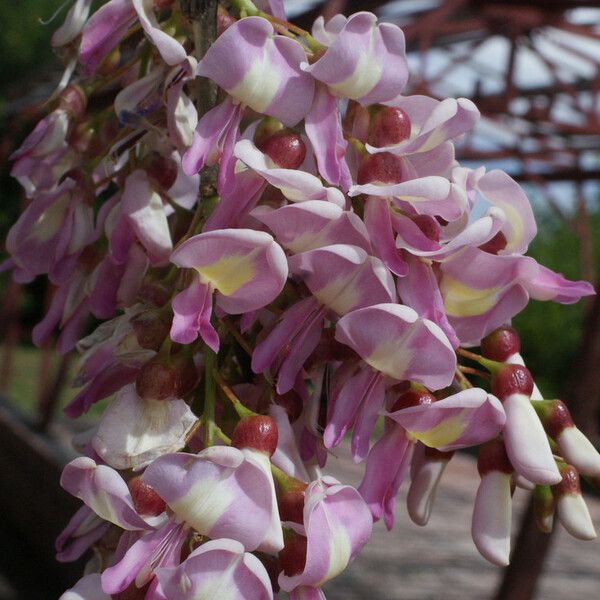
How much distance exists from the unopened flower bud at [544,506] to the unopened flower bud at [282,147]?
127 mm

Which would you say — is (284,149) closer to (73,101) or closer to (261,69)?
(261,69)

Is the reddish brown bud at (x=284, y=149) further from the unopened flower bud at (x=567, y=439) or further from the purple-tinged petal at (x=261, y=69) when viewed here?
the unopened flower bud at (x=567, y=439)

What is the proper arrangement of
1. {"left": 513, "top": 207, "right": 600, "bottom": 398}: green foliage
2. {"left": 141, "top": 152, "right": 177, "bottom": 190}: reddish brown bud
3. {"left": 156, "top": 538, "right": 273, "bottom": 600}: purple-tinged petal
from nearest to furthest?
1. {"left": 156, "top": 538, "right": 273, "bottom": 600}: purple-tinged petal
2. {"left": 141, "top": 152, "right": 177, "bottom": 190}: reddish brown bud
3. {"left": 513, "top": 207, "right": 600, "bottom": 398}: green foliage

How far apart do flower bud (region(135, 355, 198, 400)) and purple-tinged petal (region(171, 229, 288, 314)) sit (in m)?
0.02

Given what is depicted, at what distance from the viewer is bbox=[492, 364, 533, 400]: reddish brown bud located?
0.28 m

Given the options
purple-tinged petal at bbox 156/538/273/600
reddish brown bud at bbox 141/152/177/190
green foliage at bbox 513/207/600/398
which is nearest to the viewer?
purple-tinged petal at bbox 156/538/273/600

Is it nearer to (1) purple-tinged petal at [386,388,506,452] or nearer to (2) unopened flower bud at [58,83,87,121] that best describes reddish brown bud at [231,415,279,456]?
(1) purple-tinged petal at [386,388,506,452]

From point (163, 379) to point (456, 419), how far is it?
9cm

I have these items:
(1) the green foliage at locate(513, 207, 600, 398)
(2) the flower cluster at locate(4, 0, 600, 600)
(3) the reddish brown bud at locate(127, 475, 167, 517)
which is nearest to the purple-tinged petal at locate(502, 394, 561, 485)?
(2) the flower cluster at locate(4, 0, 600, 600)

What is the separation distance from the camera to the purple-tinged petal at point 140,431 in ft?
0.83

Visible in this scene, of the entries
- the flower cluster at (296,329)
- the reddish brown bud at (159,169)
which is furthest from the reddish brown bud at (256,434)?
the reddish brown bud at (159,169)

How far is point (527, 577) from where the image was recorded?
787 millimetres

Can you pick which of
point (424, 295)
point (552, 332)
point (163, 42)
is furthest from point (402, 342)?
point (552, 332)

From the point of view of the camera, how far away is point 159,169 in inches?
12.7
